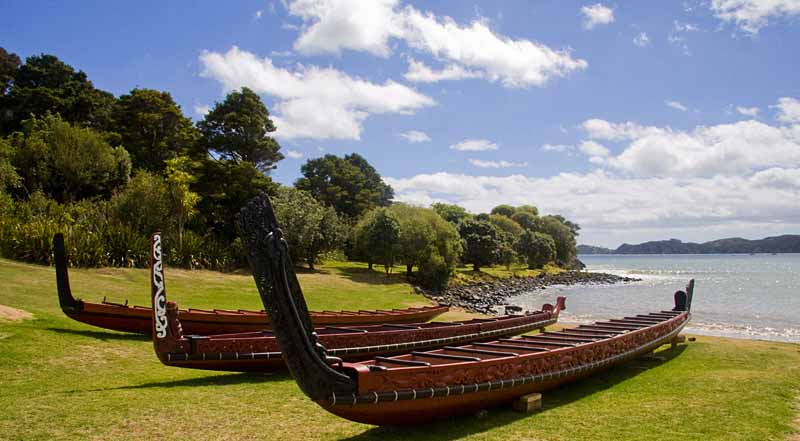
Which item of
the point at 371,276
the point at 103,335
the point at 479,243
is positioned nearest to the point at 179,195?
the point at 371,276

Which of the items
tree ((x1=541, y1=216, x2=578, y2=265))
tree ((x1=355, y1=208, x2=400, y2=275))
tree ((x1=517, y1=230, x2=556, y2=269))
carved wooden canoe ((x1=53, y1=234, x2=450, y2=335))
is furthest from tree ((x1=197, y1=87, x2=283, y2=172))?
tree ((x1=541, y1=216, x2=578, y2=265))

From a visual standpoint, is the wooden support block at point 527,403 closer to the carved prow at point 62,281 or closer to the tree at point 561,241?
the carved prow at point 62,281

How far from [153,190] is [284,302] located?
32.3 metres

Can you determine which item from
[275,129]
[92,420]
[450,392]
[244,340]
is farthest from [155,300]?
[275,129]

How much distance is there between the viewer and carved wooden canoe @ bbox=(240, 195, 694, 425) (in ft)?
19.3

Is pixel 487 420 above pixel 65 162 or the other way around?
the other way around

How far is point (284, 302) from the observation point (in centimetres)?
585

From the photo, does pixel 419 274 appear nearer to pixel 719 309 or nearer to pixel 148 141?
pixel 719 309

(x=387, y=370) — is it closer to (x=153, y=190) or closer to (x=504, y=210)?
(x=153, y=190)

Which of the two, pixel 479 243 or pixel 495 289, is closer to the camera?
pixel 495 289

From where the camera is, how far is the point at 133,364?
10.8 metres

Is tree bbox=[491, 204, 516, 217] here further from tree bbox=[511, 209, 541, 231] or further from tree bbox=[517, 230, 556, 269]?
tree bbox=[517, 230, 556, 269]

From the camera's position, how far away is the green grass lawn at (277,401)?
22.5 ft

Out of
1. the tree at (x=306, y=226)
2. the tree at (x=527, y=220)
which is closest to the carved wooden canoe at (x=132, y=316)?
the tree at (x=306, y=226)
